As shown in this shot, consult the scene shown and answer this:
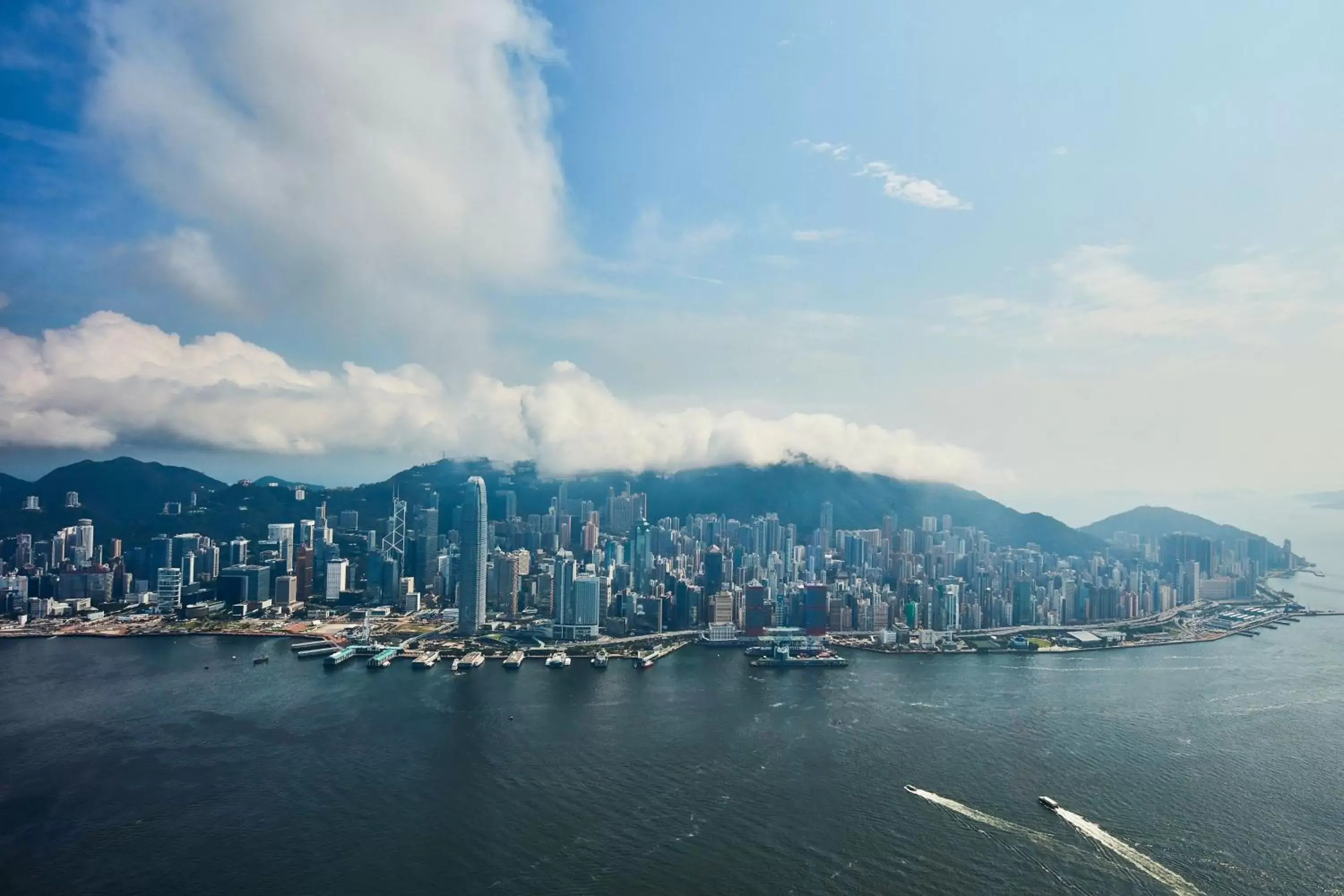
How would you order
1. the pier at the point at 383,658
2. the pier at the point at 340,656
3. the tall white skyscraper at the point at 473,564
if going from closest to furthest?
the pier at the point at 383,658 → the pier at the point at 340,656 → the tall white skyscraper at the point at 473,564

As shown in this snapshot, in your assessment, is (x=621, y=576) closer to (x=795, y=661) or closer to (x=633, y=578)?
(x=633, y=578)

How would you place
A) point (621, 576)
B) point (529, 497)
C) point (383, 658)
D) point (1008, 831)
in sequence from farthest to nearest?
point (529, 497) < point (621, 576) < point (383, 658) < point (1008, 831)

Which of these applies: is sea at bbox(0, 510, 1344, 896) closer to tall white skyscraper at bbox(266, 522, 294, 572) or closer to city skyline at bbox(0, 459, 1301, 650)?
city skyline at bbox(0, 459, 1301, 650)

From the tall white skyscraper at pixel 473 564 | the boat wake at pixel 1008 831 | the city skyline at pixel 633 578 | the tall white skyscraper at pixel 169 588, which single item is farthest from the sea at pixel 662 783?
the tall white skyscraper at pixel 169 588

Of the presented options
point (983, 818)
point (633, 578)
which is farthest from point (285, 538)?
point (983, 818)

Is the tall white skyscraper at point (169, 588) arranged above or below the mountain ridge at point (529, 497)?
below

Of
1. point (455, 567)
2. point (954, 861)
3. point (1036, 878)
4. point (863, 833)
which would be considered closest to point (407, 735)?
point (863, 833)

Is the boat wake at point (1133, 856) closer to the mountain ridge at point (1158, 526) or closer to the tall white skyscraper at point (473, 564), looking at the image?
the tall white skyscraper at point (473, 564)
